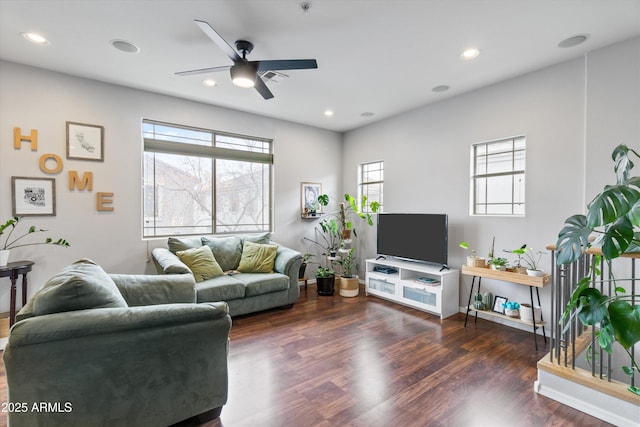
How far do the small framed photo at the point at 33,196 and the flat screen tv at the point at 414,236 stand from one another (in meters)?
4.22

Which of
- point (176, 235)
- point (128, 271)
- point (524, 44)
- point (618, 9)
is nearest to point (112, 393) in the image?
point (128, 271)

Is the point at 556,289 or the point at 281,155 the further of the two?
the point at 281,155

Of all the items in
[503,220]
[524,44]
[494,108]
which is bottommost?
[503,220]

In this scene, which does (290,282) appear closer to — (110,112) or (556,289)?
(556,289)

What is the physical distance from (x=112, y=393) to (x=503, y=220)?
3.94 metres

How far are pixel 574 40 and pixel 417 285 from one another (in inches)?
119

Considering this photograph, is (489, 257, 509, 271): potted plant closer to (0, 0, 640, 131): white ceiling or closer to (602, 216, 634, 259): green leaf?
(602, 216, 634, 259): green leaf

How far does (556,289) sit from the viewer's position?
2326 mm

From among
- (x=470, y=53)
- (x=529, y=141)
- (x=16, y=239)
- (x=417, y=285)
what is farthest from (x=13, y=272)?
(x=529, y=141)

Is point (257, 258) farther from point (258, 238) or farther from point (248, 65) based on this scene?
point (248, 65)

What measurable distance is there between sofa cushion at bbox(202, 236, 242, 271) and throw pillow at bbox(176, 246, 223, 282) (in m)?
0.29

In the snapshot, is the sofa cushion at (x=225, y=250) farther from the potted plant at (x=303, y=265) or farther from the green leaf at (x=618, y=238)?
the green leaf at (x=618, y=238)

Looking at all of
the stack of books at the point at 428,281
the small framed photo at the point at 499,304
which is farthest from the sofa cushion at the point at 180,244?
the small framed photo at the point at 499,304

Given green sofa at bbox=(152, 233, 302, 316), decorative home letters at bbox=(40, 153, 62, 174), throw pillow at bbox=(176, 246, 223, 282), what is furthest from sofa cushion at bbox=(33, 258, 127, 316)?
decorative home letters at bbox=(40, 153, 62, 174)
